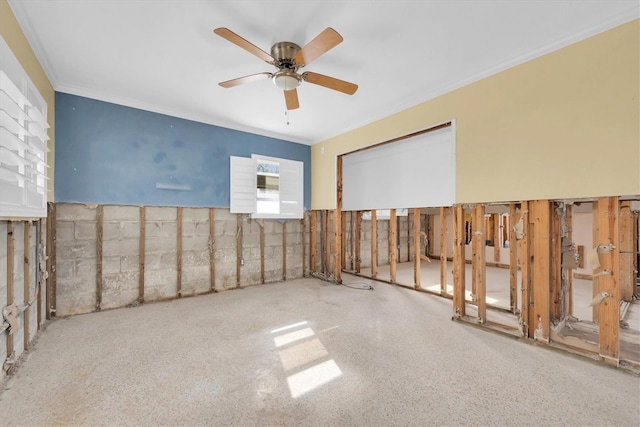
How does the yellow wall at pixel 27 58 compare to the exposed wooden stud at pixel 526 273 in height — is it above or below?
above

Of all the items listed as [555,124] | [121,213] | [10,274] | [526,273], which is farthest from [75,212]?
[555,124]

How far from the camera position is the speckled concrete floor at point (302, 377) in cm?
163

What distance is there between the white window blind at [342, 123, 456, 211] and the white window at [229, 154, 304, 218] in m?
0.97

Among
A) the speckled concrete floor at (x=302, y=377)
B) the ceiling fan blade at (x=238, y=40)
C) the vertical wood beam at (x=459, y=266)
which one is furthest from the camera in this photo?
the vertical wood beam at (x=459, y=266)

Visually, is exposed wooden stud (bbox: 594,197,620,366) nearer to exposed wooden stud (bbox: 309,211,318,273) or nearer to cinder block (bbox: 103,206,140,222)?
exposed wooden stud (bbox: 309,211,318,273)

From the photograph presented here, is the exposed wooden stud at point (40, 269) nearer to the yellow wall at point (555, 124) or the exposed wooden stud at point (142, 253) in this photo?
the exposed wooden stud at point (142, 253)

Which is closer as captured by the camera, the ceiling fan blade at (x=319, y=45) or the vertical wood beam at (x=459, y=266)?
the ceiling fan blade at (x=319, y=45)

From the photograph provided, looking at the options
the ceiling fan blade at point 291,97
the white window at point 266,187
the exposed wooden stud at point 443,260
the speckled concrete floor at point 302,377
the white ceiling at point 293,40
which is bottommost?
the speckled concrete floor at point 302,377

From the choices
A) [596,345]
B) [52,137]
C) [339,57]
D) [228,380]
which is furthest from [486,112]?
[52,137]

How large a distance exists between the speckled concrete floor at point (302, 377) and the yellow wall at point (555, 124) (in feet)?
4.96

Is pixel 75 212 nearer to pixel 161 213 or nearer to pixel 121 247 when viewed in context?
pixel 121 247

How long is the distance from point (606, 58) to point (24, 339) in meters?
5.49

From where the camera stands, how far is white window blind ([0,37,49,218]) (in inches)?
68.7

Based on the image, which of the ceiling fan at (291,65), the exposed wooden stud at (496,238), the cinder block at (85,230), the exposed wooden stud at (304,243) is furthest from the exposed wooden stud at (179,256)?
the exposed wooden stud at (496,238)
